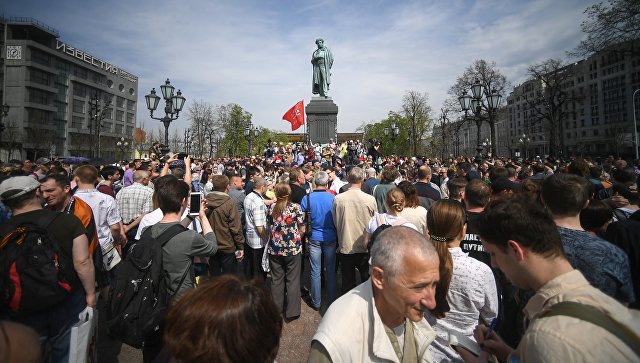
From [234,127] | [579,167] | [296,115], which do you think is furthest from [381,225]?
[234,127]

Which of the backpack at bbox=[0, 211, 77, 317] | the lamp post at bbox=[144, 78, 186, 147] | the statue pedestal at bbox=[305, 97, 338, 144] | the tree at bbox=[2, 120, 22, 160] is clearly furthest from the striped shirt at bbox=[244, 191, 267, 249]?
the tree at bbox=[2, 120, 22, 160]

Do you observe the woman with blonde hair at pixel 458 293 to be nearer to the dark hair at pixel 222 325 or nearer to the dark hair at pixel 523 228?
the dark hair at pixel 523 228

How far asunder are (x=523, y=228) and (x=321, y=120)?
2539 centimetres

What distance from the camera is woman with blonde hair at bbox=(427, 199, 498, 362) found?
8.07 feet

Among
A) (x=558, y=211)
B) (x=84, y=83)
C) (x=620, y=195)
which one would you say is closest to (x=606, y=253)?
(x=558, y=211)

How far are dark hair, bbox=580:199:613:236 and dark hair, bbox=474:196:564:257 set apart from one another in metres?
2.39

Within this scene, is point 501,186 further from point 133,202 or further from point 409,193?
point 133,202

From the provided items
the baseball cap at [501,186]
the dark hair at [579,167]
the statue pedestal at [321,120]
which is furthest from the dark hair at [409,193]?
the statue pedestal at [321,120]

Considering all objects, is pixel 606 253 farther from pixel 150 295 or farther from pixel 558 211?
pixel 150 295

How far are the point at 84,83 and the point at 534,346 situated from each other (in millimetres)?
95272

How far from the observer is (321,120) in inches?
1047

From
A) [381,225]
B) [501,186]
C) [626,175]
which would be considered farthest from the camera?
[626,175]

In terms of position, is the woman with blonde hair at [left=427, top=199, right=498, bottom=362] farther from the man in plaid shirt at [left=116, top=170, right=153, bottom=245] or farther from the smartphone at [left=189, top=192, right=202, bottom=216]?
the man in plaid shirt at [left=116, top=170, right=153, bottom=245]

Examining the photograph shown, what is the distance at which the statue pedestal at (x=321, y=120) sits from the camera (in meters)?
26.4
